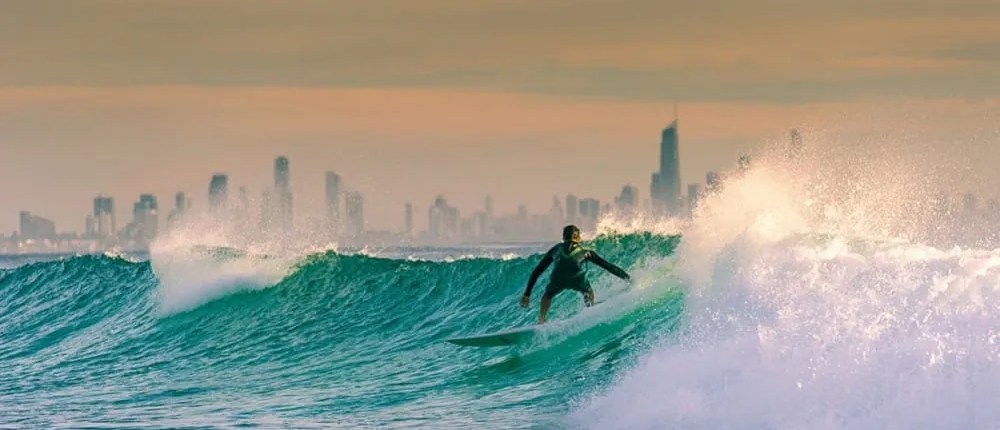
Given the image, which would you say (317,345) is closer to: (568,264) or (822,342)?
(568,264)

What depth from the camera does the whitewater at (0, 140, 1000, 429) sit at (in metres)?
12.0

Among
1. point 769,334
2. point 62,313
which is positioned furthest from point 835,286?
point 62,313

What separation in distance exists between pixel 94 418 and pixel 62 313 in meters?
14.8

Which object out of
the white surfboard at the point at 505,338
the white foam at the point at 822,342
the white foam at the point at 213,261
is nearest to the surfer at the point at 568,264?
the white surfboard at the point at 505,338

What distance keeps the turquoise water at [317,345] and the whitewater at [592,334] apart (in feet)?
0.19

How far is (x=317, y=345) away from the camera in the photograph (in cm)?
2353

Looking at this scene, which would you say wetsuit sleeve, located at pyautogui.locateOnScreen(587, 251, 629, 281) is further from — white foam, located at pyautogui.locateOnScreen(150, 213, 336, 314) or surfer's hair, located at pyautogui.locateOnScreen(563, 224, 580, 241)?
white foam, located at pyautogui.locateOnScreen(150, 213, 336, 314)

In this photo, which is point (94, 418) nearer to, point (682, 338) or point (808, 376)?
point (682, 338)

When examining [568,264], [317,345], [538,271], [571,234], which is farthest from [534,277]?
[317,345]

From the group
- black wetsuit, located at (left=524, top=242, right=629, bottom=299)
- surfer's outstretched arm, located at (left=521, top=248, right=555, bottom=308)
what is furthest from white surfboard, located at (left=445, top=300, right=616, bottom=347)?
surfer's outstretched arm, located at (left=521, top=248, right=555, bottom=308)

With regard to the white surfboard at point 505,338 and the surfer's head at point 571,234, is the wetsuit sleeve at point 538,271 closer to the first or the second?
the surfer's head at point 571,234

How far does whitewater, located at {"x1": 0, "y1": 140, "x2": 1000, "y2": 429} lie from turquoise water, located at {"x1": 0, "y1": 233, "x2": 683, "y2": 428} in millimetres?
57

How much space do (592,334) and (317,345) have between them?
6562mm

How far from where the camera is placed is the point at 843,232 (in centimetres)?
1647
